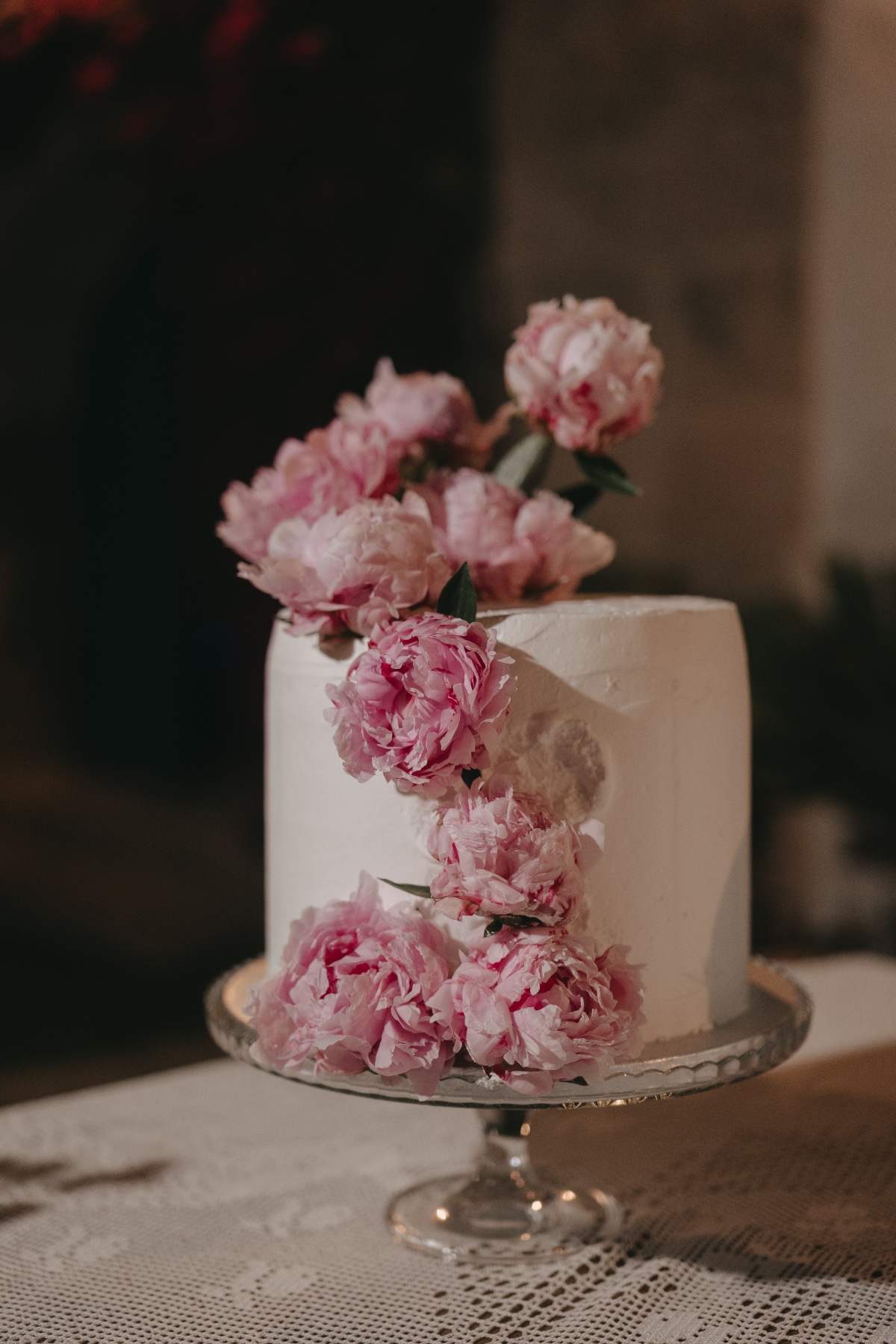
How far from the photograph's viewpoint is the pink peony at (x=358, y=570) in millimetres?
849

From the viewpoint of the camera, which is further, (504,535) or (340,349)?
(340,349)

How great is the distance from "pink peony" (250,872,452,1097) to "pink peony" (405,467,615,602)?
0.26m

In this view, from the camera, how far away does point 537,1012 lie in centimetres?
77

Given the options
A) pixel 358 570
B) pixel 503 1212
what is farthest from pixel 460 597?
pixel 503 1212

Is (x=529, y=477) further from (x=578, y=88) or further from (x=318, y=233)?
(x=318, y=233)

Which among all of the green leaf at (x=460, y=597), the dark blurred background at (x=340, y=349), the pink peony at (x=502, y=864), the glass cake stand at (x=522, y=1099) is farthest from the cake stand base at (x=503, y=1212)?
the dark blurred background at (x=340, y=349)

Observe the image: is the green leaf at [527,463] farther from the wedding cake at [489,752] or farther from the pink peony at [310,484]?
the pink peony at [310,484]

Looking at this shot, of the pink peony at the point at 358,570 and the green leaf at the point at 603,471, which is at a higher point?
the green leaf at the point at 603,471

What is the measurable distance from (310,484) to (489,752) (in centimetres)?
26

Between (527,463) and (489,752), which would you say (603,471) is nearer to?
(527,463)

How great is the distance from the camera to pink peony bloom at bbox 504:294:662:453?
3.28 feet

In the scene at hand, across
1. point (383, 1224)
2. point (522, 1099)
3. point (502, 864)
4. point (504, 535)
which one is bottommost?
point (383, 1224)

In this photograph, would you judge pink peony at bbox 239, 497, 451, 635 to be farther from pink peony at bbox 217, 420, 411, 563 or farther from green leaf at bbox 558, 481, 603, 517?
green leaf at bbox 558, 481, 603, 517

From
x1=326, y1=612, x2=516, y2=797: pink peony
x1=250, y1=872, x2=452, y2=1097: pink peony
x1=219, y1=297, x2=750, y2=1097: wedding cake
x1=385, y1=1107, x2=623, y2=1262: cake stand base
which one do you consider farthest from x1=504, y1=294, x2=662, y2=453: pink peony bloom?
x1=385, y1=1107, x2=623, y2=1262: cake stand base
